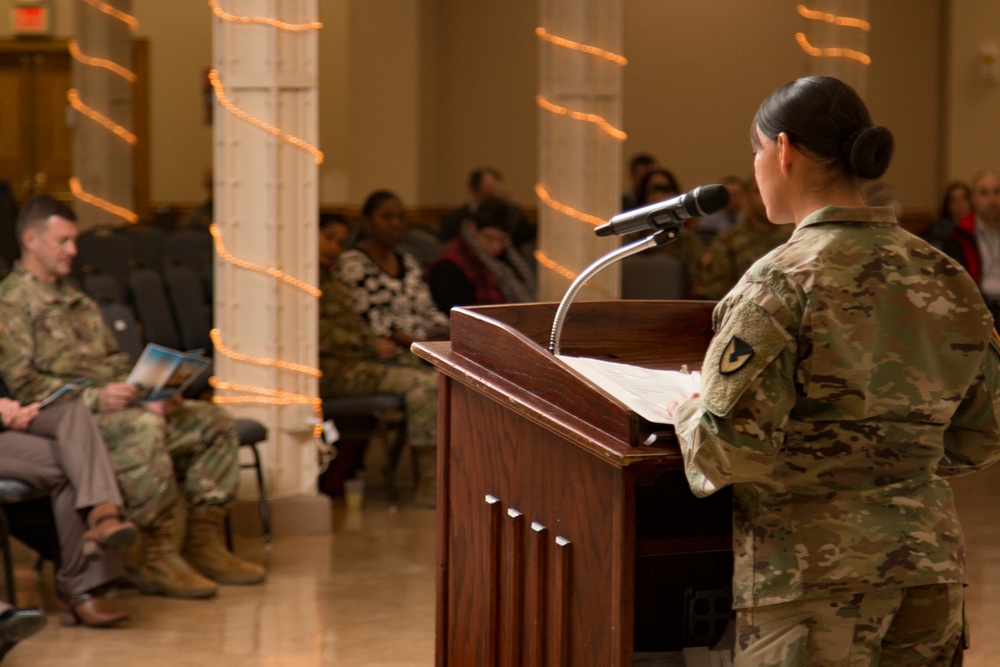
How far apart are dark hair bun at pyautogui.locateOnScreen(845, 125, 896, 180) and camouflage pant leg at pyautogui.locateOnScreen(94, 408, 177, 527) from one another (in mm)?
3111

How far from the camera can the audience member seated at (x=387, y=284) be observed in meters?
6.32

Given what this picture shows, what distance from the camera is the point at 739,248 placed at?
7.23 meters

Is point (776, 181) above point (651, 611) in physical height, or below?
above

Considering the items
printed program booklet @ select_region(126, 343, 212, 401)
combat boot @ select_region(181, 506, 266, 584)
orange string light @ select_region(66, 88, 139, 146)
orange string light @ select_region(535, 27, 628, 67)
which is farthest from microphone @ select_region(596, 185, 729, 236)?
orange string light @ select_region(66, 88, 139, 146)

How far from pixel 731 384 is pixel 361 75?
10183 mm

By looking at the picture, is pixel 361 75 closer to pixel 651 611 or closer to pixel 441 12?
pixel 441 12

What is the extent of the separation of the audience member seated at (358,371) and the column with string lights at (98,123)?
14.8 feet

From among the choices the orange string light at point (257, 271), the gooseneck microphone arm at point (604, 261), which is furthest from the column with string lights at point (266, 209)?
the gooseneck microphone arm at point (604, 261)

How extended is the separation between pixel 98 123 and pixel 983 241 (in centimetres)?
627

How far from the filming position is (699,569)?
2352mm

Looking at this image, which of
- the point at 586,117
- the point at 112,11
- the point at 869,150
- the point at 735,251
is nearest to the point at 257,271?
the point at 586,117

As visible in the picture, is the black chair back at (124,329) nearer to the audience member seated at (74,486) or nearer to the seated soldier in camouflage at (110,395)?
the seated soldier in camouflage at (110,395)

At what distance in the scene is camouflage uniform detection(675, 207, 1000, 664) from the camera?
5.71ft

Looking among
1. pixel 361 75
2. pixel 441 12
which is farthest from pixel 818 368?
pixel 441 12
